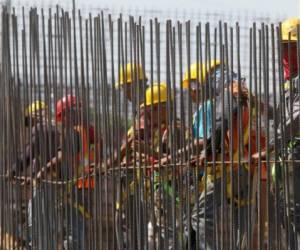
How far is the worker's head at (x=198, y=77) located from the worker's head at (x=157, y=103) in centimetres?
17

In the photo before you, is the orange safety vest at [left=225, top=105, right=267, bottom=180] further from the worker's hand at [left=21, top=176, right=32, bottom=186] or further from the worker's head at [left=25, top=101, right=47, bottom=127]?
the worker's hand at [left=21, top=176, right=32, bottom=186]

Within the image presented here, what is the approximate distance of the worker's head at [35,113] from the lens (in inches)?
336

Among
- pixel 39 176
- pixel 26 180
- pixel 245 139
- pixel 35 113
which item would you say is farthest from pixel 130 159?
pixel 26 180

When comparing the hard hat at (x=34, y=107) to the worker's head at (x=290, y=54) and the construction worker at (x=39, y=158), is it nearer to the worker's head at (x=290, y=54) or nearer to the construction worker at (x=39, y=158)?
the construction worker at (x=39, y=158)

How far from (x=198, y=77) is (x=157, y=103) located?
51 centimetres

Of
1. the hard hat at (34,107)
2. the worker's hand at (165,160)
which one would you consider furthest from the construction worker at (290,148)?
the hard hat at (34,107)

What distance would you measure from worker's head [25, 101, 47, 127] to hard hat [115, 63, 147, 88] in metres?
0.94

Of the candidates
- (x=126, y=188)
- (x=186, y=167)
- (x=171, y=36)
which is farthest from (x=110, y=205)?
A: (x=171, y=36)

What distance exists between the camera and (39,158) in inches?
343

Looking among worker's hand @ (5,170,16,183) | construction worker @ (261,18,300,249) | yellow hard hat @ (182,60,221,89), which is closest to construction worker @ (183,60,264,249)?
yellow hard hat @ (182,60,221,89)

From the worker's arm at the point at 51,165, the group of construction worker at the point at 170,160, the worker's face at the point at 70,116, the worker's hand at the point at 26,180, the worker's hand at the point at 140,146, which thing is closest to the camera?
the group of construction worker at the point at 170,160

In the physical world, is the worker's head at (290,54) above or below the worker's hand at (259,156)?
above

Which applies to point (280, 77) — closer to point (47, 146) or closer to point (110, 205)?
point (110, 205)

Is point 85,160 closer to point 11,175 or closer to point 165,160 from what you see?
point 165,160
